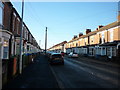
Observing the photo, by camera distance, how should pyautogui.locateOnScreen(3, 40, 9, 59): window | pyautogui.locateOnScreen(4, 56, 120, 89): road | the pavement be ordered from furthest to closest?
pyautogui.locateOnScreen(3, 40, 9, 59): window → pyautogui.locateOnScreen(4, 56, 120, 89): road → the pavement

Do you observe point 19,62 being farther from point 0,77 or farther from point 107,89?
point 107,89

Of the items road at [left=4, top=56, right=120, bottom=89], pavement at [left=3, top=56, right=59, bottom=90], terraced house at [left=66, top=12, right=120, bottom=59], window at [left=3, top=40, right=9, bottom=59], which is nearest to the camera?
pavement at [left=3, top=56, right=59, bottom=90]

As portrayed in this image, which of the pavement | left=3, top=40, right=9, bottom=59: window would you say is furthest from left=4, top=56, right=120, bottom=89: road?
left=3, top=40, right=9, bottom=59: window

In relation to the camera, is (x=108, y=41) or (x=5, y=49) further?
(x=108, y=41)

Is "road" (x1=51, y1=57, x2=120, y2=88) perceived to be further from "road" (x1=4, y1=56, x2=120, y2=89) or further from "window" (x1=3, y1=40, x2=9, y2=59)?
"window" (x1=3, y1=40, x2=9, y2=59)

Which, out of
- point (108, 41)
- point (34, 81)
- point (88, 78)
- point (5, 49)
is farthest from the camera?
point (108, 41)

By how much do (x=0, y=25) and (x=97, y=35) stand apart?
28629 mm

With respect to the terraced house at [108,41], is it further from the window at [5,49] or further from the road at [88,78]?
the window at [5,49]

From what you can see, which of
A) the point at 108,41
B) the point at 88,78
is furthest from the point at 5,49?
the point at 108,41

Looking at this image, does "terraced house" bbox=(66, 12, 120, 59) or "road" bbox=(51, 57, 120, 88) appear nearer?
"road" bbox=(51, 57, 120, 88)


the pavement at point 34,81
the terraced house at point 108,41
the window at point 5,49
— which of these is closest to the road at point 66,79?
the pavement at point 34,81

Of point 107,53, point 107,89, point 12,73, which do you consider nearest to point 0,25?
point 12,73

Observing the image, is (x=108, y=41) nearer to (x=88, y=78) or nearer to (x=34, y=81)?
(x=88, y=78)

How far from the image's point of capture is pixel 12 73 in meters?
9.65
